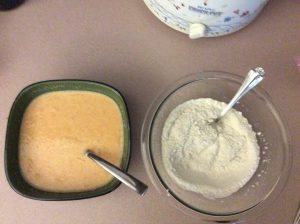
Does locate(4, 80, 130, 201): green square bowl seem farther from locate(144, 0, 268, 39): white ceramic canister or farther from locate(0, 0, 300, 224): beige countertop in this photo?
locate(144, 0, 268, 39): white ceramic canister

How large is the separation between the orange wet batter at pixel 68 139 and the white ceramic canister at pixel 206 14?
17 centimetres

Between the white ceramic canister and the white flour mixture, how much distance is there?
0.14 m

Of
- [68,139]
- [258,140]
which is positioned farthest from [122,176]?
[258,140]

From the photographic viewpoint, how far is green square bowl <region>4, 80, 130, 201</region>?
22.6 inches

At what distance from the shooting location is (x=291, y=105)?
0.66m

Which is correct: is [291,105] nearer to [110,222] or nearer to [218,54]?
[218,54]

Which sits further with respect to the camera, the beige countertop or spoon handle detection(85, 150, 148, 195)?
the beige countertop

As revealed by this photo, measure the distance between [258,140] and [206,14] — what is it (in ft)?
0.73

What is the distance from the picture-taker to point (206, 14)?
0.56m

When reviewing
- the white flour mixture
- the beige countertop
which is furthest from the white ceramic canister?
the white flour mixture

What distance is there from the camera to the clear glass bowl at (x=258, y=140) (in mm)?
574

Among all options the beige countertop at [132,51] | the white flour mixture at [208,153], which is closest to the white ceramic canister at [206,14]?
the beige countertop at [132,51]

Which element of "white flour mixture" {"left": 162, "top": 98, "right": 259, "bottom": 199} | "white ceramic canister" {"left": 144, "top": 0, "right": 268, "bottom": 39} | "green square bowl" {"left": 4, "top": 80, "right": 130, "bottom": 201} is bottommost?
"green square bowl" {"left": 4, "top": 80, "right": 130, "bottom": 201}

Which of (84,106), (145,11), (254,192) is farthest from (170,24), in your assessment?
(254,192)
